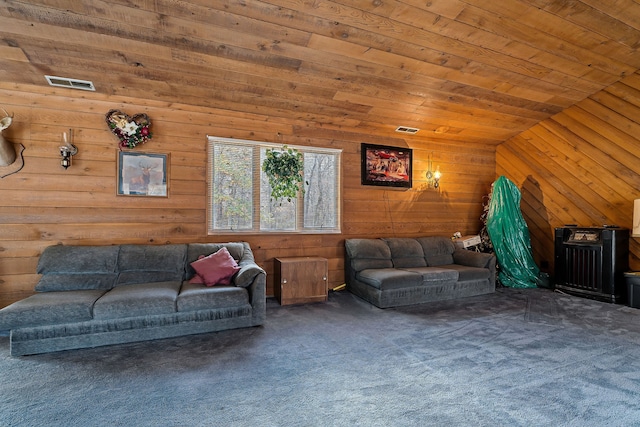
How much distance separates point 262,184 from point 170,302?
2.05m

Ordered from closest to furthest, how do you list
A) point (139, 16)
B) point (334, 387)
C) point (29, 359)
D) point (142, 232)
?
point (334, 387), point (29, 359), point (139, 16), point (142, 232)

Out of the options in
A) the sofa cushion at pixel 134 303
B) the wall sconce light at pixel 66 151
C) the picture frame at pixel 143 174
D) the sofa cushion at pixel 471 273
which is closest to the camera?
the sofa cushion at pixel 134 303

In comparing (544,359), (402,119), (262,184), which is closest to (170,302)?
(262,184)

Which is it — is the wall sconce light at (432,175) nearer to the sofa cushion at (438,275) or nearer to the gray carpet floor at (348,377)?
the sofa cushion at (438,275)

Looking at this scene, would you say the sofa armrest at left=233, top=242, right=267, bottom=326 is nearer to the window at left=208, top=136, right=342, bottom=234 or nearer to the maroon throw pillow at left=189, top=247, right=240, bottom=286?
the maroon throw pillow at left=189, top=247, right=240, bottom=286

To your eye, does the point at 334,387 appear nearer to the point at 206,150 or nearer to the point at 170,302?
the point at 170,302

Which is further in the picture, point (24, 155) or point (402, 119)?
point (402, 119)

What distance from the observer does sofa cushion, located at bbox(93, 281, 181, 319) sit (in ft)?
8.81

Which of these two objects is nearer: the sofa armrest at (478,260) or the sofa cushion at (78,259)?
the sofa cushion at (78,259)

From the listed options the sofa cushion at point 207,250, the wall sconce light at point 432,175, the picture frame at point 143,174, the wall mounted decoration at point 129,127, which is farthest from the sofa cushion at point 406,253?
the wall mounted decoration at point 129,127

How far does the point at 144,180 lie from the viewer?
3.78m

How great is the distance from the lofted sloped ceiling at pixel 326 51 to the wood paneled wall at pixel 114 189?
0.70 ft

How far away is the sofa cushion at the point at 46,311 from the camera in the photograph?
8.14 feet

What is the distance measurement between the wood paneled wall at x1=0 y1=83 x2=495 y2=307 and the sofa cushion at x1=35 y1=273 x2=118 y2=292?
556 millimetres
